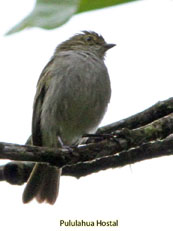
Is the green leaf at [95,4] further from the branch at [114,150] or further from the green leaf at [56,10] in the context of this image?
the branch at [114,150]

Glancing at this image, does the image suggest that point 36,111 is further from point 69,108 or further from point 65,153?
point 65,153

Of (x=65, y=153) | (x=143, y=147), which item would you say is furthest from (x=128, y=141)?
(x=65, y=153)

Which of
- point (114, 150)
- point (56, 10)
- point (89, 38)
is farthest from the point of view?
point (89, 38)

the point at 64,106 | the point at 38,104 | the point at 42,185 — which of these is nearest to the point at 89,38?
the point at 38,104

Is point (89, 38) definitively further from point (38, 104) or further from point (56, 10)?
point (56, 10)

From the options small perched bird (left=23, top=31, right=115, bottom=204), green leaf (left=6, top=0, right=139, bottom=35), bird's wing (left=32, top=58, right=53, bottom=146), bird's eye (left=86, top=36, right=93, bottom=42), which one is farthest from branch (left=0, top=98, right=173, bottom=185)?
bird's eye (left=86, top=36, right=93, bottom=42)

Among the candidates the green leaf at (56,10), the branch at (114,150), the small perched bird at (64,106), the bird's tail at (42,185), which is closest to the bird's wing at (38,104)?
the small perched bird at (64,106)

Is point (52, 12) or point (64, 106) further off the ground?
point (64, 106)
